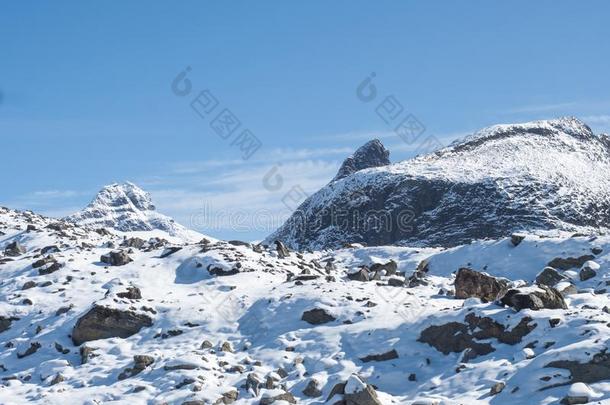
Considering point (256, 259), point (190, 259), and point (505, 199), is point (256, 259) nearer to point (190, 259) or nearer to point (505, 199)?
point (190, 259)

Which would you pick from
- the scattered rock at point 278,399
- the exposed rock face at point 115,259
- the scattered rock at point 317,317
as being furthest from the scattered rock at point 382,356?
the exposed rock face at point 115,259

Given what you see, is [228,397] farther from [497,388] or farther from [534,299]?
[534,299]

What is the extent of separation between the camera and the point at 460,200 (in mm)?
107125

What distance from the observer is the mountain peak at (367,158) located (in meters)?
154

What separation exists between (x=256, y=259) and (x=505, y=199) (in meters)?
79.6

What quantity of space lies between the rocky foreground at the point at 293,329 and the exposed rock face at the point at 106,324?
2.2 inches

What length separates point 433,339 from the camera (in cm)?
2231

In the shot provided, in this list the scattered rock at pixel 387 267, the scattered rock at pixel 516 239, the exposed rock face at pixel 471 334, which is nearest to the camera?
the exposed rock face at pixel 471 334

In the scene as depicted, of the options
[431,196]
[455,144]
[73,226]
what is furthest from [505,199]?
[73,226]

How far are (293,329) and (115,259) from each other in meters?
Result: 12.9

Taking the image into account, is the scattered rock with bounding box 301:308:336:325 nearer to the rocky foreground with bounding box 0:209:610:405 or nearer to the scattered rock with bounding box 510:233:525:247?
the rocky foreground with bounding box 0:209:610:405

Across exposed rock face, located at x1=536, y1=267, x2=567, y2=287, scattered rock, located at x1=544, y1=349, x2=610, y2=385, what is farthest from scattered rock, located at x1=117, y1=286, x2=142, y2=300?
exposed rock face, located at x1=536, y1=267, x2=567, y2=287

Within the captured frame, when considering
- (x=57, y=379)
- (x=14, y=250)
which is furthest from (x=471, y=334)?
(x=14, y=250)

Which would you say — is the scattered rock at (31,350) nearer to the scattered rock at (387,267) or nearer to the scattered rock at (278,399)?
the scattered rock at (278,399)
